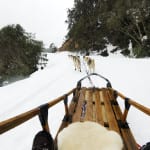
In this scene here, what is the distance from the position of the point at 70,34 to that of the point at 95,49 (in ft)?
22.9

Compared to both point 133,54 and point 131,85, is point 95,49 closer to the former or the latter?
point 133,54

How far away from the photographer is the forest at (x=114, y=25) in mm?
18625

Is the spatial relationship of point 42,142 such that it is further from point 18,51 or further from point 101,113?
point 18,51

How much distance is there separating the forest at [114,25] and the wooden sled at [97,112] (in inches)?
580

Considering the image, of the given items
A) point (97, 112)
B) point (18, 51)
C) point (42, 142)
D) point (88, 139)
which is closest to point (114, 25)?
point (18, 51)

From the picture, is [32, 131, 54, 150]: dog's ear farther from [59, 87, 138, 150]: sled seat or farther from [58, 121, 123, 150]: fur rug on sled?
[59, 87, 138, 150]: sled seat

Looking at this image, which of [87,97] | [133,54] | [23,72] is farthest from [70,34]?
[87,97]

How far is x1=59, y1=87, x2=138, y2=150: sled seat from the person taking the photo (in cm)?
254

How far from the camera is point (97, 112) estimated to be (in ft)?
10.9

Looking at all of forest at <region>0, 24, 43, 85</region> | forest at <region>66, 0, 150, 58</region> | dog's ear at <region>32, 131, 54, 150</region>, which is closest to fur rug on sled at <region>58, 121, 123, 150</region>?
dog's ear at <region>32, 131, 54, 150</region>

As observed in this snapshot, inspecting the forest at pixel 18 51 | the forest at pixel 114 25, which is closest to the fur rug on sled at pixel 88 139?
the forest at pixel 114 25

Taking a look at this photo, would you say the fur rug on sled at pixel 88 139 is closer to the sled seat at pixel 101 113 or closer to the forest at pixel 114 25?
the sled seat at pixel 101 113

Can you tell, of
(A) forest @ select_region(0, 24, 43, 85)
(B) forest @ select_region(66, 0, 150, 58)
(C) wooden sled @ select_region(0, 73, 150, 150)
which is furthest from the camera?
(A) forest @ select_region(0, 24, 43, 85)

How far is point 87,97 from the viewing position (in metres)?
4.46
